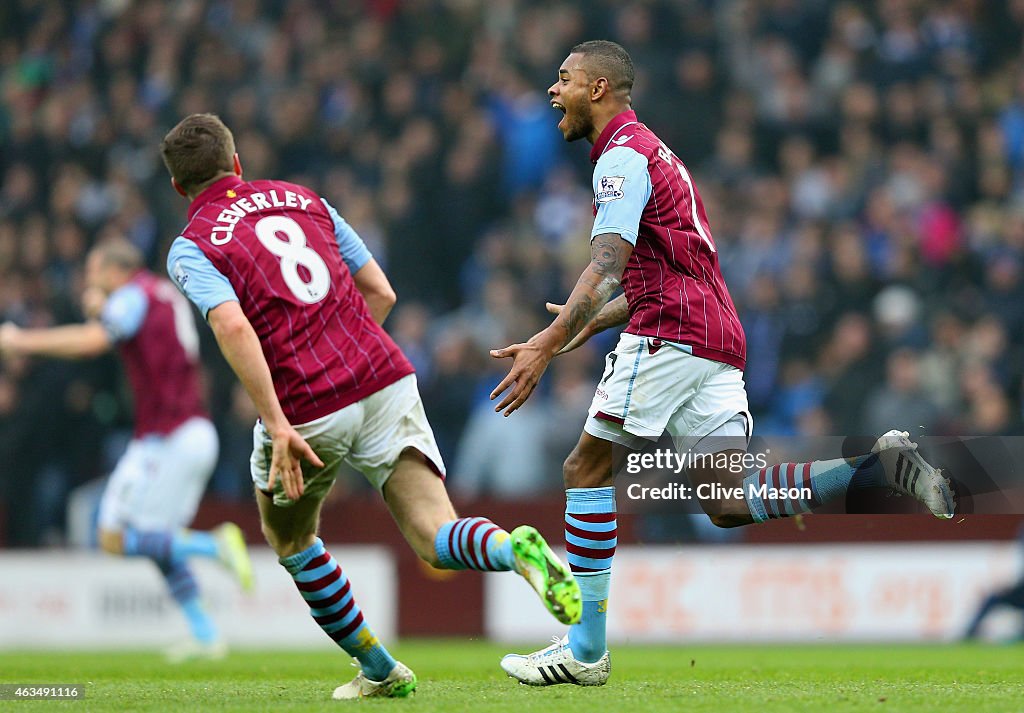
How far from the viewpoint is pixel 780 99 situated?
49.8ft

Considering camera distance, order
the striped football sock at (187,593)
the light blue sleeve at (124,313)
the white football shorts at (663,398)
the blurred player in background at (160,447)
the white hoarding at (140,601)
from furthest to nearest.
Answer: the white hoarding at (140,601)
the striped football sock at (187,593)
the blurred player in background at (160,447)
the light blue sleeve at (124,313)
the white football shorts at (663,398)

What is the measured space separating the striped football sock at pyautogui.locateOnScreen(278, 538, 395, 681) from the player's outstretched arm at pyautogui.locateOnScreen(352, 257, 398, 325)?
101 centimetres

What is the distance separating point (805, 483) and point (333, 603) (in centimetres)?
190

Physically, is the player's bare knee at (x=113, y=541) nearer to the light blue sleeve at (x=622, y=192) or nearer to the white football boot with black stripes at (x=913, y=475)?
the light blue sleeve at (x=622, y=192)

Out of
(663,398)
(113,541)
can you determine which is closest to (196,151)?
(663,398)

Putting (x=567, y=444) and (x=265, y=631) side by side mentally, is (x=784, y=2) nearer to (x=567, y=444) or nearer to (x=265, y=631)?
(x=567, y=444)

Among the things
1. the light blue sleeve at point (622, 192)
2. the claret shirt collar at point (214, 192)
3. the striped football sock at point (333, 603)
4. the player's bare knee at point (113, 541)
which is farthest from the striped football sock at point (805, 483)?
the player's bare knee at point (113, 541)

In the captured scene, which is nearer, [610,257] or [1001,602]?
[610,257]

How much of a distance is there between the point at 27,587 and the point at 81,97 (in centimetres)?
636

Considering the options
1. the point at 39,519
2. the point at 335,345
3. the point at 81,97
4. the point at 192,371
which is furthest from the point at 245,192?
the point at 81,97

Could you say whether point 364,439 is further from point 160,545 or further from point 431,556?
point 160,545

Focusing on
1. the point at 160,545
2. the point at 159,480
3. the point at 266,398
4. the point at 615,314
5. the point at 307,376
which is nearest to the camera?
the point at 266,398

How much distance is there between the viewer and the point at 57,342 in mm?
9672

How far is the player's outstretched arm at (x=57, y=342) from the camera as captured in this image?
30.3 ft
